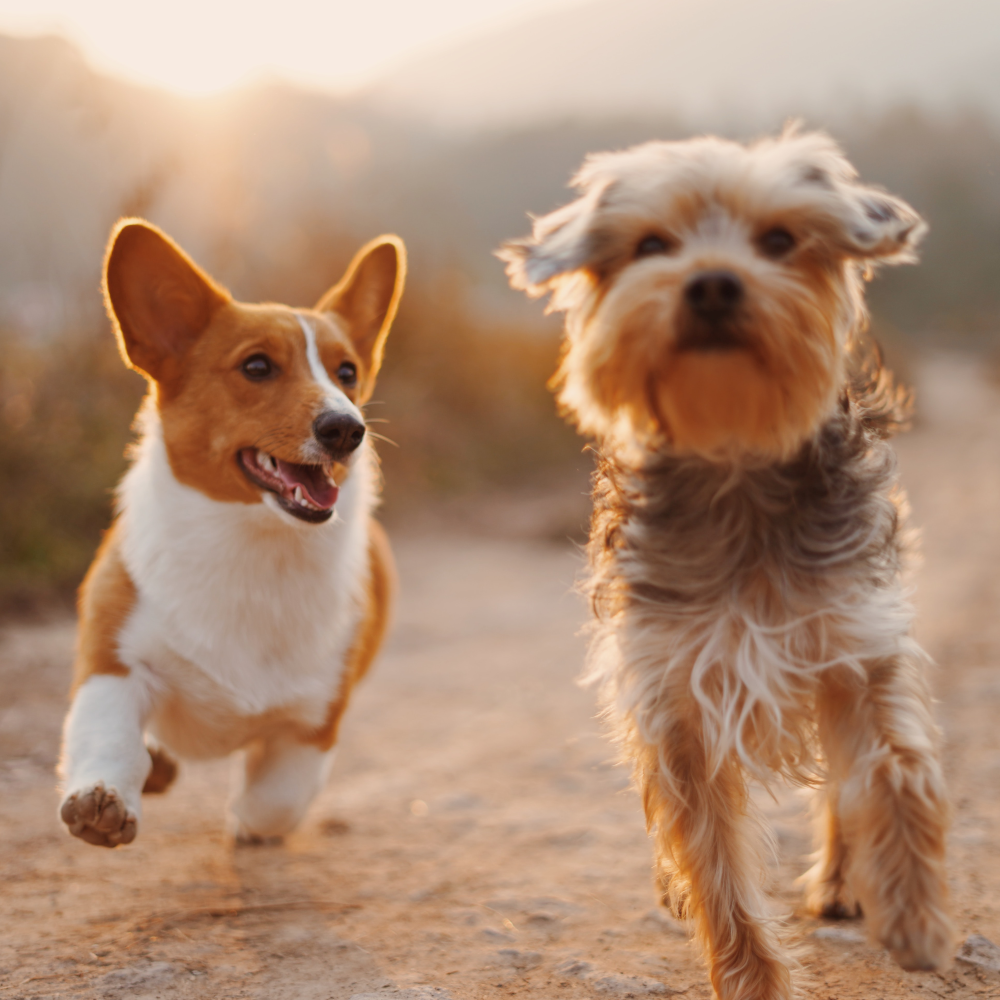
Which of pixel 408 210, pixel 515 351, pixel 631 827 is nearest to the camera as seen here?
pixel 631 827

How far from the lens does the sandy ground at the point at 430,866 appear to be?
2797 mm

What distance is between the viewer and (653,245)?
2645 mm

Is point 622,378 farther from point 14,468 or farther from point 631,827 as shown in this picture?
point 14,468

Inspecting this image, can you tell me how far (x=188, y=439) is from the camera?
3.64 metres

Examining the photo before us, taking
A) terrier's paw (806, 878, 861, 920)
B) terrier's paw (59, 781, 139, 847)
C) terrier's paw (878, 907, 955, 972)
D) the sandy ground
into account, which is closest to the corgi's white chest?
terrier's paw (59, 781, 139, 847)

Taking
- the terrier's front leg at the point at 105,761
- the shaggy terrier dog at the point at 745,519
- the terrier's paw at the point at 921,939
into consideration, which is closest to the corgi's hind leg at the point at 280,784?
the terrier's front leg at the point at 105,761

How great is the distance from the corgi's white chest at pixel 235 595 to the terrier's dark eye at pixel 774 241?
5.71 feet

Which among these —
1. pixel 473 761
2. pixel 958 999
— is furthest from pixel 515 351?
pixel 958 999

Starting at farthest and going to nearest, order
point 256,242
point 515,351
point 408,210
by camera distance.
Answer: point 408,210
point 515,351
point 256,242

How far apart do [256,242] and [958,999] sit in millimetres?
12750

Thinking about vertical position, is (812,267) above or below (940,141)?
below

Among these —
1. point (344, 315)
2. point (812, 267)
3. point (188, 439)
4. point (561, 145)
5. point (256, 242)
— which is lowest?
point (188, 439)

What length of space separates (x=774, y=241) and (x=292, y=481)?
182 centimetres

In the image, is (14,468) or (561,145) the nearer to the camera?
(14,468)
